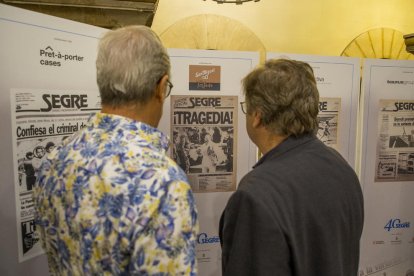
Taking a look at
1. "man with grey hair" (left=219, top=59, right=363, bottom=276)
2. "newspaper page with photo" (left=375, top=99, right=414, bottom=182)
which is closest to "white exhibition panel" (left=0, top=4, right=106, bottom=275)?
"man with grey hair" (left=219, top=59, right=363, bottom=276)

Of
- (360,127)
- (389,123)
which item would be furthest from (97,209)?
(389,123)

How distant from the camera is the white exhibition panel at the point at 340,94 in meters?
1.84

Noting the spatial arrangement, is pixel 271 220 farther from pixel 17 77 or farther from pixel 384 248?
pixel 384 248

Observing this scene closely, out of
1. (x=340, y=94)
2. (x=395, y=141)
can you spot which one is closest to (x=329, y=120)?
(x=340, y=94)

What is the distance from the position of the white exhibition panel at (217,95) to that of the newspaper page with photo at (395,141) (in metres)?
0.71

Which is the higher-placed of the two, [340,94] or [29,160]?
[340,94]

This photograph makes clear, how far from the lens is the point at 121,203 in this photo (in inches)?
27.4

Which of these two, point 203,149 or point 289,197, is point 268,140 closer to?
point 289,197

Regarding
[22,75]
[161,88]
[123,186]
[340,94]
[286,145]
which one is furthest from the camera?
[340,94]

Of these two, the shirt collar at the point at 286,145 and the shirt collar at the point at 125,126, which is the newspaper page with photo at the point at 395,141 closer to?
the shirt collar at the point at 286,145

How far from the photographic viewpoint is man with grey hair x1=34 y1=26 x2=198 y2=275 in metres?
0.69

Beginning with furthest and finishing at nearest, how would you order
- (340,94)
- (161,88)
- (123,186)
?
(340,94), (161,88), (123,186)

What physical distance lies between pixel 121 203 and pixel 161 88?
0.26 metres

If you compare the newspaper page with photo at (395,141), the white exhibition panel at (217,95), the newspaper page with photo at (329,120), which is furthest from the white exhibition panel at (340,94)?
the white exhibition panel at (217,95)
